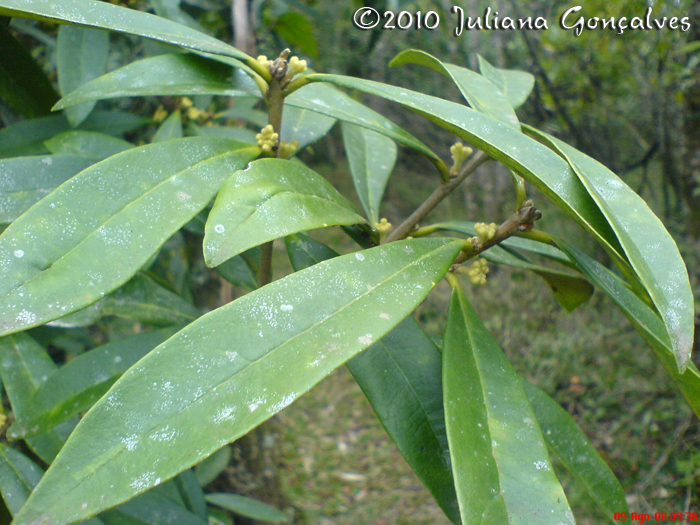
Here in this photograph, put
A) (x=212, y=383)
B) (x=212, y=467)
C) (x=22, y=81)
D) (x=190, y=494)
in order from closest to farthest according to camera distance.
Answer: (x=212, y=383)
(x=22, y=81)
(x=190, y=494)
(x=212, y=467)

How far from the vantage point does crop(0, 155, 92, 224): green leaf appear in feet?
1.92

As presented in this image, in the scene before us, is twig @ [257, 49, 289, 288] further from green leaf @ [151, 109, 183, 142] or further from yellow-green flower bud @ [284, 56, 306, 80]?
green leaf @ [151, 109, 183, 142]

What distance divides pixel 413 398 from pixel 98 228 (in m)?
0.39

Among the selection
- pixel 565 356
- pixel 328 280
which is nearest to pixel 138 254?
pixel 328 280

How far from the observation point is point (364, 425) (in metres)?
2.74

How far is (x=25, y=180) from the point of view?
60 centimetres

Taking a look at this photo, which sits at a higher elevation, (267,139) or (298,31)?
(298,31)

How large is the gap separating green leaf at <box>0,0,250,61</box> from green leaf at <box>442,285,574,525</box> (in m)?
0.44

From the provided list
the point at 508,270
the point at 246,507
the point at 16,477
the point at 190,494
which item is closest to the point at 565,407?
the point at 508,270

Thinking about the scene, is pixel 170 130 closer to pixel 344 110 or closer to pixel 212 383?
pixel 344 110

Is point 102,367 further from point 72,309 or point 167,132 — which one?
point 167,132

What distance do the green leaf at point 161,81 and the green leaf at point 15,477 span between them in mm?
460

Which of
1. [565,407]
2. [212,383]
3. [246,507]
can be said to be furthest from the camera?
[565,407]

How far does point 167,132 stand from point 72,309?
0.62 meters
